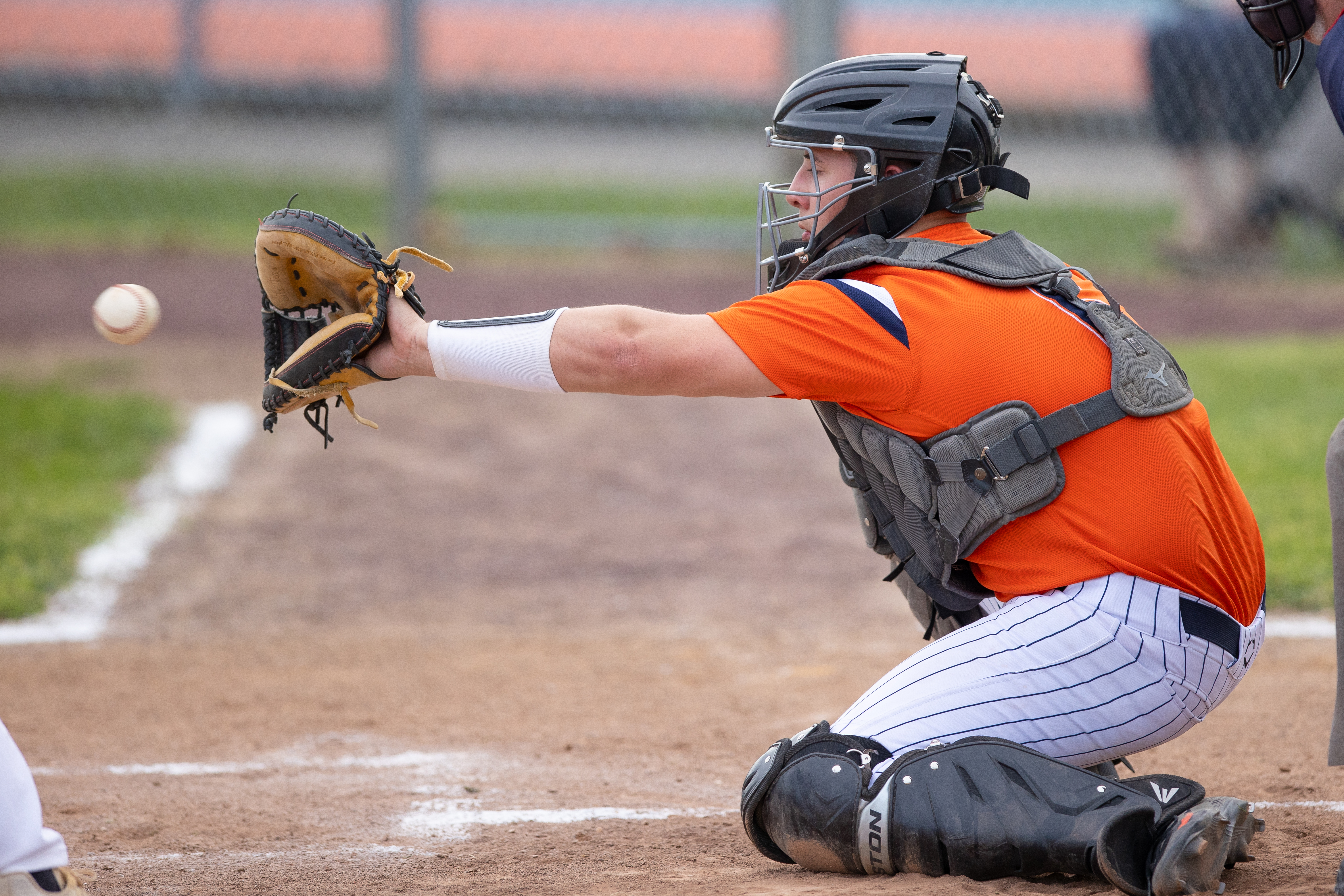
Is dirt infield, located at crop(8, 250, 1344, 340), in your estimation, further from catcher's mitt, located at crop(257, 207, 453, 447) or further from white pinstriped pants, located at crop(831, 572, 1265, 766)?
white pinstriped pants, located at crop(831, 572, 1265, 766)

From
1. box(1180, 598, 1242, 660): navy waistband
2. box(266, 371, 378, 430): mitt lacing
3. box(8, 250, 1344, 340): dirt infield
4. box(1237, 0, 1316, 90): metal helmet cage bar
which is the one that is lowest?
box(1180, 598, 1242, 660): navy waistband

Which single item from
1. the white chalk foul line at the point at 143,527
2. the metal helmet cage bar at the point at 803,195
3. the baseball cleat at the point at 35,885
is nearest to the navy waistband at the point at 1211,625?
the metal helmet cage bar at the point at 803,195

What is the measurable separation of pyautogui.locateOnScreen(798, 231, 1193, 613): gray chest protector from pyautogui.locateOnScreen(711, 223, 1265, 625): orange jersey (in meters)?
0.02

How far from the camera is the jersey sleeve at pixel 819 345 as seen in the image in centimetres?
253

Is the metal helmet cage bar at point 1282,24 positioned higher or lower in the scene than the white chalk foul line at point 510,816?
higher

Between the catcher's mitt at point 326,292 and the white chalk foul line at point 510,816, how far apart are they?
0.89 m

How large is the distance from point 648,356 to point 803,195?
64cm

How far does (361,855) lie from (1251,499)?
4324 mm

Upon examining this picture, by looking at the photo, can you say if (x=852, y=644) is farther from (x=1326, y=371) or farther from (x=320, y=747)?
(x=1326, y=371)

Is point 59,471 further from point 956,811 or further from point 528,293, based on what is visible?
point 956,811

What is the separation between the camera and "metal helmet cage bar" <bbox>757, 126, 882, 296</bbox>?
288 cm

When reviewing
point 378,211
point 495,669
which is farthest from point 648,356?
point 378,211

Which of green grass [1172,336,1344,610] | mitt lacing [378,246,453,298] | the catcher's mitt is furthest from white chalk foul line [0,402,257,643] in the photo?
green grass [1172,336,1344,610]

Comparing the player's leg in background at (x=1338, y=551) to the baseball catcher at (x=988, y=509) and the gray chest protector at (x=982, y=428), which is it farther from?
the gray chest protector at (x=982, y=428)
